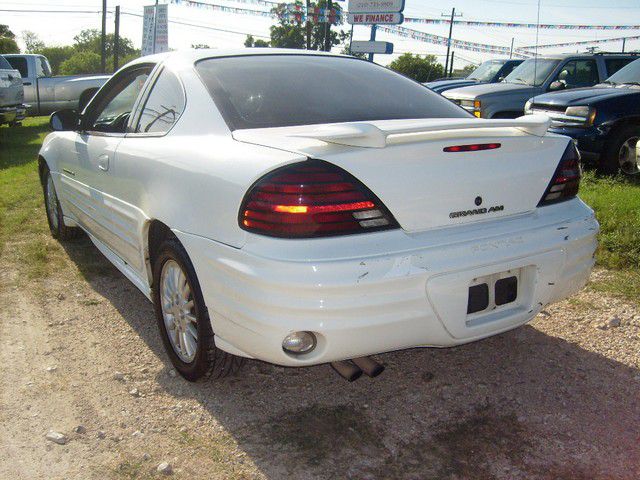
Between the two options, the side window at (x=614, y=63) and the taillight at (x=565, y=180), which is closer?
the taillight at (x=565, y=180)

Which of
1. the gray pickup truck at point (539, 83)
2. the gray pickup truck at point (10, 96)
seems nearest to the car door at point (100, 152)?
the gray pickup truck at point (539, 83)

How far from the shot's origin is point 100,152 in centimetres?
394

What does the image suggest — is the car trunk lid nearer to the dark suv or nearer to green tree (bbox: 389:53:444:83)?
the dark suv

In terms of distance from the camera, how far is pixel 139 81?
400 cm

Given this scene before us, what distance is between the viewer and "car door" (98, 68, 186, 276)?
3262 millimetres

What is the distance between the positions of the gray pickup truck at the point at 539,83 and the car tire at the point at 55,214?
21.8 ft

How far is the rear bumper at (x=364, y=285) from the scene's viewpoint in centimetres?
239

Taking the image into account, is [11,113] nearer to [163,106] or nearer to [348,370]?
[163,106]

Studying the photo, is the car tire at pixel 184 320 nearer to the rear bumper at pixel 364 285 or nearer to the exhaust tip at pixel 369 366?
the rear bumper at pixel 364 285

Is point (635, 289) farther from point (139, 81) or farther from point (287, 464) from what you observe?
point (139, 81)

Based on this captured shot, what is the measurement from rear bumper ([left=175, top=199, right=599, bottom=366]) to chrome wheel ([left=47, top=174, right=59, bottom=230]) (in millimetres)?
3075

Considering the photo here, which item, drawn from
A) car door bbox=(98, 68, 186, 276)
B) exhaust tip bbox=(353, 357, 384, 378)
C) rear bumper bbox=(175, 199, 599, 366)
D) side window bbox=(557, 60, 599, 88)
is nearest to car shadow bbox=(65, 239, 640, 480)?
exhaust tip bbox=(353, 357, 384, 378)

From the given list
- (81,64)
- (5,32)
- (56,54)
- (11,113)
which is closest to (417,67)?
(11,113)

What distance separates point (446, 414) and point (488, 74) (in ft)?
43.5
